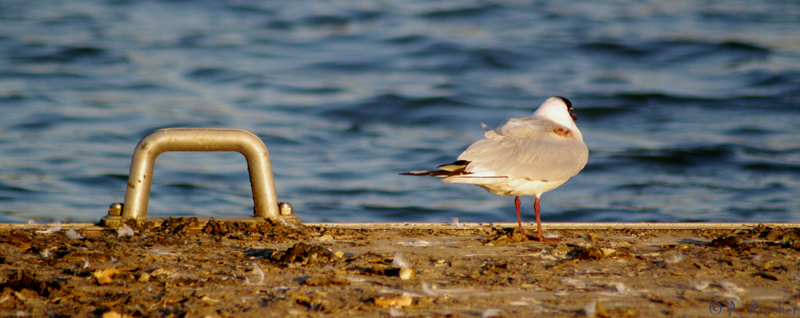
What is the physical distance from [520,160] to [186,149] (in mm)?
1658

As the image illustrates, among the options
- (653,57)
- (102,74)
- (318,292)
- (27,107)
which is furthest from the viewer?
(653,57)

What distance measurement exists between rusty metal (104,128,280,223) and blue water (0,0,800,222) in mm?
4106

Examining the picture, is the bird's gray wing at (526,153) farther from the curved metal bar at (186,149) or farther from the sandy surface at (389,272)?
the curved metal bar at (186,149)

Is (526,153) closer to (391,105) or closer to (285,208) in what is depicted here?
(285,208)

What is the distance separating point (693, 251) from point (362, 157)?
7250mm

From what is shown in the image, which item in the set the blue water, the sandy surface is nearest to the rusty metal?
the sandy surface

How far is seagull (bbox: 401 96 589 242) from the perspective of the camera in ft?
12.6

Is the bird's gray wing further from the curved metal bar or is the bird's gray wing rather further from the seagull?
the curved metal bar

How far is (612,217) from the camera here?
817 cm

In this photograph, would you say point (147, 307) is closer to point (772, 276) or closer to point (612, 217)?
point (772, 276)

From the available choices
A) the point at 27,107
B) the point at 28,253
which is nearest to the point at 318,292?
the point at 28,253

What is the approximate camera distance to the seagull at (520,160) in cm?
385

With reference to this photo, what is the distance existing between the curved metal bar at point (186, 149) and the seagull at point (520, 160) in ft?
2.95

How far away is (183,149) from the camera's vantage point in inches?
152
